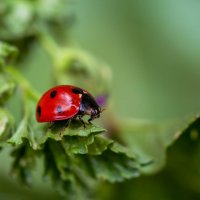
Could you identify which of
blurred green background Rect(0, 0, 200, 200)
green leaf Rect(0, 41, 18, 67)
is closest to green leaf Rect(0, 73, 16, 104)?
green leaf Rect(0, 41, 18, 67)

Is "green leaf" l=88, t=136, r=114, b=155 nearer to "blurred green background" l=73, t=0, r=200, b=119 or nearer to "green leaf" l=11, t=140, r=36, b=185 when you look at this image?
"green leaf" l=11, t=140, r=36, b=185

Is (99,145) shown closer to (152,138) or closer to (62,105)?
(62,105)

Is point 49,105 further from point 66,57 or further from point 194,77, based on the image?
point 194,77

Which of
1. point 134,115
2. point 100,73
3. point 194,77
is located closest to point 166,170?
point 100,73

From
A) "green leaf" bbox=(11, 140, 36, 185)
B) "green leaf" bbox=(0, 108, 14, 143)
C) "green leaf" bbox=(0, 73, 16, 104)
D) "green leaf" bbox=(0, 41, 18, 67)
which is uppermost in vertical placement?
"green leaf" bbox=(0, 41, 18, 67)

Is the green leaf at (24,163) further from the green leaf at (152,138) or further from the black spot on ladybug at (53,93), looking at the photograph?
the green leaf at (152,138)
